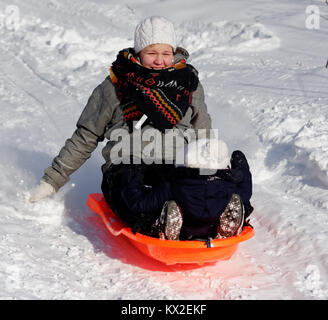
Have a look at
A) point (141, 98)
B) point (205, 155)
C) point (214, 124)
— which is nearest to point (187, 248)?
point (205, 155)

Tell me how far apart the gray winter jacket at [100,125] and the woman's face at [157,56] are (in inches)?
3.3

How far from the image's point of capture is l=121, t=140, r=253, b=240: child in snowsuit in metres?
2.60

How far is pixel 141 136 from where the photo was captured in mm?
3133

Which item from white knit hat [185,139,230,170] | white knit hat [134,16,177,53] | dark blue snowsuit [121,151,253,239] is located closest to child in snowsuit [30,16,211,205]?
white knit hat [134,16,177,53]

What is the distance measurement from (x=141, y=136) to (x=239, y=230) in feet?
2.65

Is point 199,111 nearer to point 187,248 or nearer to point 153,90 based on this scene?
point 153,90

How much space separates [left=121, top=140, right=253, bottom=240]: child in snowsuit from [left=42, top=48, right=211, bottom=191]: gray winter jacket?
52 cm

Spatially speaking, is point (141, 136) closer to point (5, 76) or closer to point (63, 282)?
point (63, 282)

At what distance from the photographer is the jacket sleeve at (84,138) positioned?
324cm

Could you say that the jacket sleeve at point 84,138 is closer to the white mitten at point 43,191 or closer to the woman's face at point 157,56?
the white mitten at point 43,191

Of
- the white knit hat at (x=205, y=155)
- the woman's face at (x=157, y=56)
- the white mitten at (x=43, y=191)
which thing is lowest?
the white mitten at (x=43, y=191)

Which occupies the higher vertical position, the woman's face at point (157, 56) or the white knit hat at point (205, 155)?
the woman's face at point (157, 56)

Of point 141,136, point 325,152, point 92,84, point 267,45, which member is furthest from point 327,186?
point 267,45

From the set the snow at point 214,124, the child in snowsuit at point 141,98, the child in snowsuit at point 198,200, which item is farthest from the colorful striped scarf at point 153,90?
the snow at point 214,124
